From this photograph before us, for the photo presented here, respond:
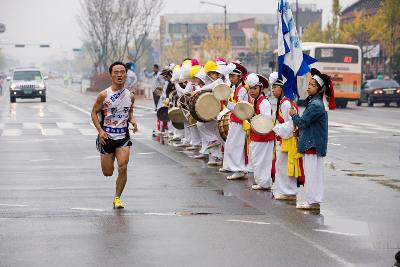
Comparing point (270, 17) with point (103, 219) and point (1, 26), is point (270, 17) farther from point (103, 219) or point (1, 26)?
point (103, 219)

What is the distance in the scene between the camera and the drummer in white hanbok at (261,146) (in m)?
14.1

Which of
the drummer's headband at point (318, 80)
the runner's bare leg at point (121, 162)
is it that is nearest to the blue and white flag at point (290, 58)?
the drummer's headband at point (318, 80)

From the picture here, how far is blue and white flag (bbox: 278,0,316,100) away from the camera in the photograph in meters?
12.6

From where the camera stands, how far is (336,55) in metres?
48.4

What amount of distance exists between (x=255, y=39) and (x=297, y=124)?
97208 mm

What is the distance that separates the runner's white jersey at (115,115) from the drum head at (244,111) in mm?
2519

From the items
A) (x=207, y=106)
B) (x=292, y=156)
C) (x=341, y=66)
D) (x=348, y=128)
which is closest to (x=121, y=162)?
(x=292, y=156)

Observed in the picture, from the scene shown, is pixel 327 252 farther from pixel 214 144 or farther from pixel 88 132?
pixel 88 132

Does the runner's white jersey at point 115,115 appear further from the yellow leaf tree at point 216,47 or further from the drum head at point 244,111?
the yellow leaf tree at point 216,47

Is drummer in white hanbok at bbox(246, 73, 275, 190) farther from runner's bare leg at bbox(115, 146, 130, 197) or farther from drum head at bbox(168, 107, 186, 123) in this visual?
drum head at bbox(168, 107, 186, 123)

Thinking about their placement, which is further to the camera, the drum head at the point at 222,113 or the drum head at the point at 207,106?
the drum head at the point at 222,113

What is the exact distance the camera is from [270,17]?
644ft

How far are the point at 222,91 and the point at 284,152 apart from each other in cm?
281

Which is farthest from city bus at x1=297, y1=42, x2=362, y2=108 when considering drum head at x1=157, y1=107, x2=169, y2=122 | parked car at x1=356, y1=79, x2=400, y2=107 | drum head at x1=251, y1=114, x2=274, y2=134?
drum head at x1=251, y1=114, x2=274, y2=134
